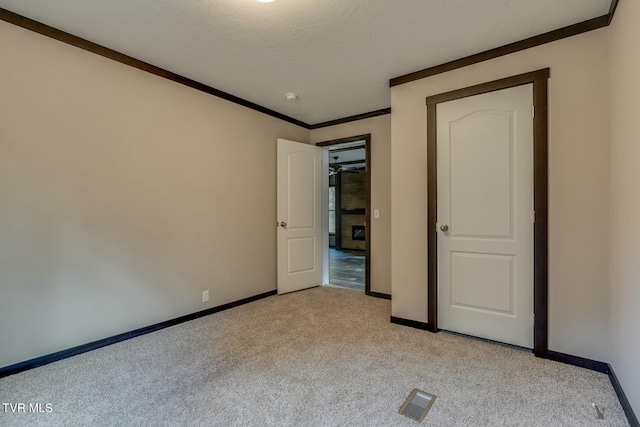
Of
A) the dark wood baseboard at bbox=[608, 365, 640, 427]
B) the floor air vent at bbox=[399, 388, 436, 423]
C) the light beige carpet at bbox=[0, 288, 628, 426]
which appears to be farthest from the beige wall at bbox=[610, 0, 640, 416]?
the floor air vent at bbox=[399, 388, 436, 423]

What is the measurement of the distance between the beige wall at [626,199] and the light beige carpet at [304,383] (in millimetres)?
297

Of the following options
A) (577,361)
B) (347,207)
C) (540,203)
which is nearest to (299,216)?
(540,203)

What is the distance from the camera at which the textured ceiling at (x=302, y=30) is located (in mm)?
1979

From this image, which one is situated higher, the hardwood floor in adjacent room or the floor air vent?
the hardwood floor in adjacent room

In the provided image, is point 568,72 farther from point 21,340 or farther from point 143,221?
point 21,340

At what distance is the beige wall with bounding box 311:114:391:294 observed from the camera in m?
3.91

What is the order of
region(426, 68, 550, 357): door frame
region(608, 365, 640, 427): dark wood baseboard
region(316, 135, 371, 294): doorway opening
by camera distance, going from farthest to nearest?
region(316, 135, 371, 294): doorway opening < region(426, 68, 550, 357): door frame < region(608, 365, 640, 427): dark wood baseboard

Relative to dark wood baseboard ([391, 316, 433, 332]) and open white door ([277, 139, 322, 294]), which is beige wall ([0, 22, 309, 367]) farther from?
dark wood baseboard ([391, 316, 433, 332])

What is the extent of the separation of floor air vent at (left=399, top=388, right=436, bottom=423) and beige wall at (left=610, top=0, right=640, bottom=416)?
3.21 ft

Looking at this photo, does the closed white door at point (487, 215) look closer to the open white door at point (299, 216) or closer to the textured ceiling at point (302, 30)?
the textured ceiling at point (302, 30)

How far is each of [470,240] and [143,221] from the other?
2.86m

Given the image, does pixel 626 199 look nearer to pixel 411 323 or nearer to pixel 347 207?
pixel 411 323

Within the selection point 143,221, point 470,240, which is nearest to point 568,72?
point 470,240

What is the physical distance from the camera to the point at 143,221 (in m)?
2.72
